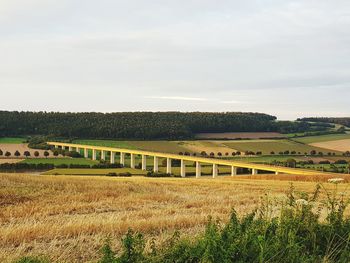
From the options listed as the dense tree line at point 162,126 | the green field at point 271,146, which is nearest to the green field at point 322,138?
the green field at point 271,146

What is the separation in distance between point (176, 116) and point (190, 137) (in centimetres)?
3095

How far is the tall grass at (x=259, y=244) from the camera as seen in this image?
7.11m

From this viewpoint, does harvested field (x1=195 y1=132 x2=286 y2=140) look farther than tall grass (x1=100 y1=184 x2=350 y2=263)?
Yes

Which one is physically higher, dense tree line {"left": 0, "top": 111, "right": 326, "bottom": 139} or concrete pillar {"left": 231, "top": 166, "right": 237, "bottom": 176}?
dense tree line {"left": 0, "top": 111, "right": 326, "bottom": 139}

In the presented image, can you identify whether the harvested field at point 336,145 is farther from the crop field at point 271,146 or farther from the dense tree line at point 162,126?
the dense tree line at point 162,126

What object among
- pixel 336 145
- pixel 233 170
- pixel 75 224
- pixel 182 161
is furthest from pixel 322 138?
pixel 75 224

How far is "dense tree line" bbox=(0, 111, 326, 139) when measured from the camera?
16925 centimetres

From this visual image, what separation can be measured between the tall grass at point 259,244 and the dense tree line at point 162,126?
15478cm

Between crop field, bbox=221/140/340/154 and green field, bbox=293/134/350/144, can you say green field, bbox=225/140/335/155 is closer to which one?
crop field, bbox=221/140/340/154

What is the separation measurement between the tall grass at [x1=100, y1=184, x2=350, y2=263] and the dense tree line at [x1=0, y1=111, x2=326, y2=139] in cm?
15478

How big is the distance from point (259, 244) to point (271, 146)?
129 metres

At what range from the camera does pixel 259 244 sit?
7660mm

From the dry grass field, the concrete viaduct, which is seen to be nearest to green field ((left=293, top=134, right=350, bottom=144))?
the concrete viaduct

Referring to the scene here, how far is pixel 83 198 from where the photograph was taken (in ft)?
73.2
